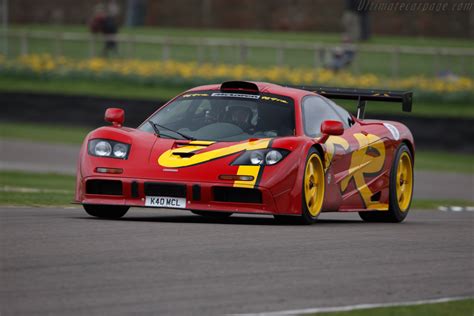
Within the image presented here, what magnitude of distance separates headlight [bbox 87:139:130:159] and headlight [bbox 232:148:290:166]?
974 millimetres

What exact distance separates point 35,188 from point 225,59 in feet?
57.5

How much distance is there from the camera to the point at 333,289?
6777 millimetres

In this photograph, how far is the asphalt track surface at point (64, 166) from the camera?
804 inches

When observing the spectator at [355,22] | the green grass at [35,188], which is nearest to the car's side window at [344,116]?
the green grass at [35,188]

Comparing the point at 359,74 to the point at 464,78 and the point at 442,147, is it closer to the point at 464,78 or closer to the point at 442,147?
the point at 464,78

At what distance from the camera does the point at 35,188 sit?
A: 16.4 m

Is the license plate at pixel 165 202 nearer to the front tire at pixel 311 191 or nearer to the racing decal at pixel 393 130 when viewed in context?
the front tire at pixel 311 191

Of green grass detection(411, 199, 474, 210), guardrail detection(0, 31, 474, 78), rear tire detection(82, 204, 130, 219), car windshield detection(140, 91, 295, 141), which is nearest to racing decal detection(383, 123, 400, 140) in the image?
car windshield detection(140, 91, 295, 141)

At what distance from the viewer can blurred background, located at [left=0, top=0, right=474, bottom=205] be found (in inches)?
1057

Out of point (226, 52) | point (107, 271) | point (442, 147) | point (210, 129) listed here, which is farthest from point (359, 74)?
point (107, 271)

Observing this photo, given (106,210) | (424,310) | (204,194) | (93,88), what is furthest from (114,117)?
(93,88)

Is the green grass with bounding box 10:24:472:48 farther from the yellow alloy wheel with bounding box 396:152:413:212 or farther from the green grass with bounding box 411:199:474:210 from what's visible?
the yellow alloy wheel with bounding box 396:152:413:212

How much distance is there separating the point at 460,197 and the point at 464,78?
11.7 meters

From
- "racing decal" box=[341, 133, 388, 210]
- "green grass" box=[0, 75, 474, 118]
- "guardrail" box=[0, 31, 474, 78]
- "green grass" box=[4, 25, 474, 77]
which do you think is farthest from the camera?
"green grass" box=[0, 75, 474, 118]
